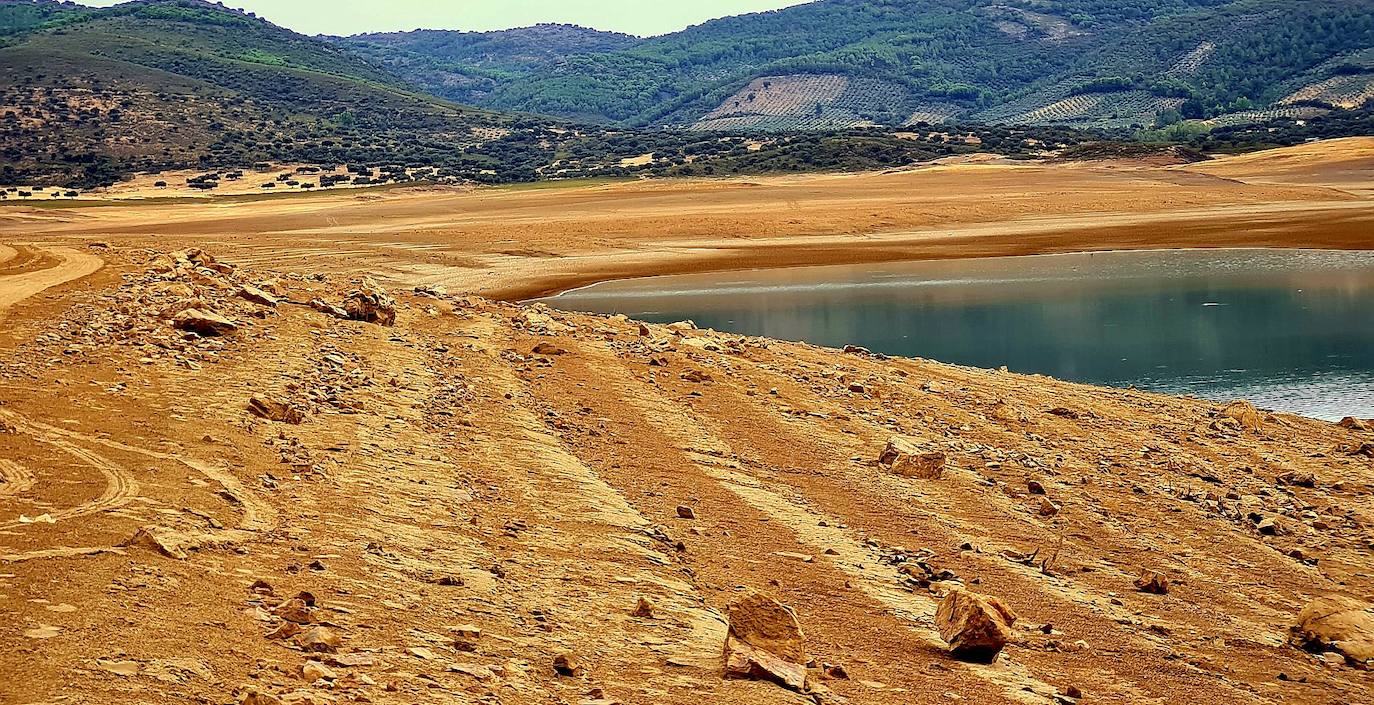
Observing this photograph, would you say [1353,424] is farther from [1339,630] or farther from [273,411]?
[273,411]

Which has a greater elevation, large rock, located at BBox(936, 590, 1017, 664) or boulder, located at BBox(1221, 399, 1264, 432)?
large rock, located at BBox(936, 590, 1017, 664)

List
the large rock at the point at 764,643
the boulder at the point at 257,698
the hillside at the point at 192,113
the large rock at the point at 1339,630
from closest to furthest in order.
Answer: the boulder at the point at 257,698 < the large rock at the point at 764,643 < the large rock at the point at 1339,630 < the hillside at the point at 192,113

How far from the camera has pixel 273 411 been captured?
440 inches

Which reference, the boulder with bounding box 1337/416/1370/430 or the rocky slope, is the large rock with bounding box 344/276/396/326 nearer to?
the rocky slope

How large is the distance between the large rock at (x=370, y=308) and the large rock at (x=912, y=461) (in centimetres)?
790

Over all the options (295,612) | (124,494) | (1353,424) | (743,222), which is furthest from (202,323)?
(743,222)

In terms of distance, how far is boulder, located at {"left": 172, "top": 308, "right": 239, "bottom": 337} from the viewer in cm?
1439

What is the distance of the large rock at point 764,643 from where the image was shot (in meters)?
6.68

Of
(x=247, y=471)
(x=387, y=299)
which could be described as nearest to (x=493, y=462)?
(x=247, y=471)

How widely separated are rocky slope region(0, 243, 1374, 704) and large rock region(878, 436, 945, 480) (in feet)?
0.12

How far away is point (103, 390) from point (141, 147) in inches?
3265

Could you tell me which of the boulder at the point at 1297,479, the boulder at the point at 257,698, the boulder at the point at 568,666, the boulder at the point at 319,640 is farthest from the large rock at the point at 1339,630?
the boulder at the point at 257,698

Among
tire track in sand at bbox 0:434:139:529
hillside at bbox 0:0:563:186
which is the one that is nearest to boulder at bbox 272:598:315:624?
tire track in sand at bbox 0:434:139:529

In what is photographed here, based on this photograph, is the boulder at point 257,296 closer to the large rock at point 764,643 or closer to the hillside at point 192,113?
the large rock at point 764,643
